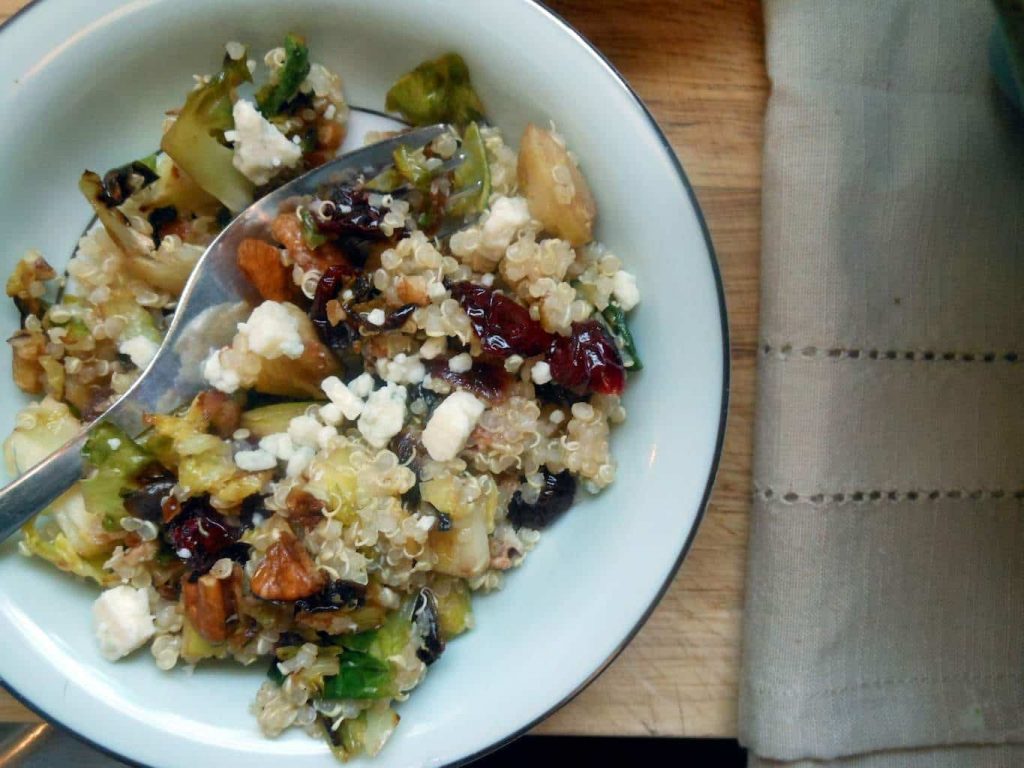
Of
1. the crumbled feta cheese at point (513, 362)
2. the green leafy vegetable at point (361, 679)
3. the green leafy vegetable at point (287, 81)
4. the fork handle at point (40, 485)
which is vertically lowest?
the green leafy vegetable at point (361, 679)

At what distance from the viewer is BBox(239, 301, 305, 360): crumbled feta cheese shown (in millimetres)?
924

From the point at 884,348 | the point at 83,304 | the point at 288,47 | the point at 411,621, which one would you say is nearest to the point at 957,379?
the point at 884,348

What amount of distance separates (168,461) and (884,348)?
0.89m

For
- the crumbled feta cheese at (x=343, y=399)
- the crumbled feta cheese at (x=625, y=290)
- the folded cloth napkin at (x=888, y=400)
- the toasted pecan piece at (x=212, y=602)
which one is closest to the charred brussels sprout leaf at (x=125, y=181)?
the crumbled feta cheese at (x=343, y=399)

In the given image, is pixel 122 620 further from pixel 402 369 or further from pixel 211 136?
pixel 211 136

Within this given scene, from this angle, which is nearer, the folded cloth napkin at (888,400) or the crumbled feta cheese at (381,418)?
the crumbled feta cheese at (381,418)

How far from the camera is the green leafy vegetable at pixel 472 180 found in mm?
990

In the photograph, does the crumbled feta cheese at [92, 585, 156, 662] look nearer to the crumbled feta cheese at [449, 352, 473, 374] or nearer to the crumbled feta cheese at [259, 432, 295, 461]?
the crumbled feta cheese at [259, 432, 295, 461]

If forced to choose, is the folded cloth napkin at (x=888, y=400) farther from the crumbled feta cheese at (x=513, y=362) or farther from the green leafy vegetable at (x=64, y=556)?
the green leafy vegetable at (x=64, y=556)

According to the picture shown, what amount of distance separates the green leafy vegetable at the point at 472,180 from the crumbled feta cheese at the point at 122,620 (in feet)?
1.88

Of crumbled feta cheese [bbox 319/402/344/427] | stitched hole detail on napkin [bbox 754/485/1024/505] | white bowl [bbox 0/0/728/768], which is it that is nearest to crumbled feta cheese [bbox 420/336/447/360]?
crumbled feta cheese [bbox 319/402/344/427]

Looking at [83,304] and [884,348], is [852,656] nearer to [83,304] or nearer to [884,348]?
[884,348]

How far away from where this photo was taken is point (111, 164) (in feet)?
3.51

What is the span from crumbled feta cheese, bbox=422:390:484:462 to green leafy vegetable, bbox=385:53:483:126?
1.17 feet
